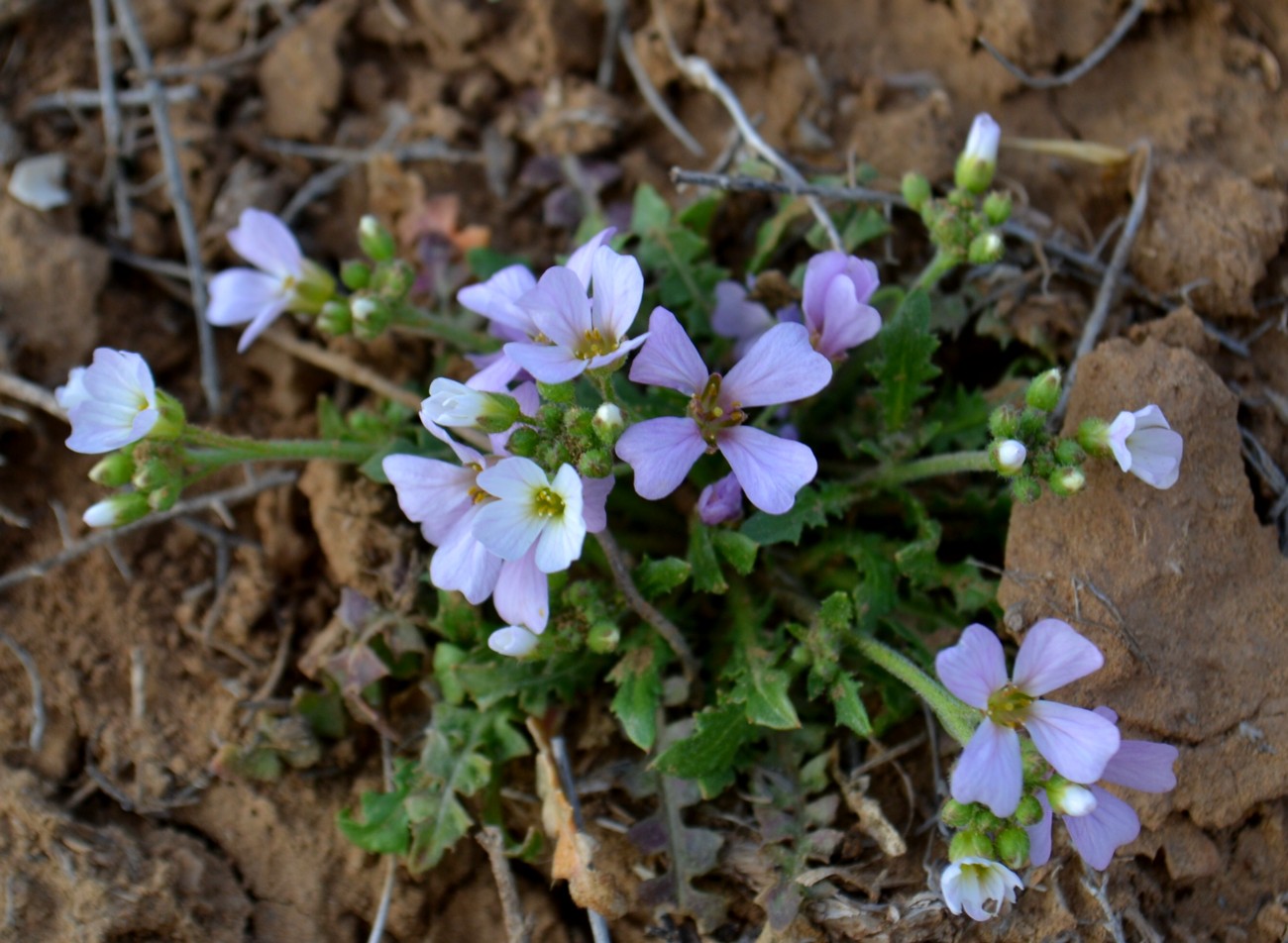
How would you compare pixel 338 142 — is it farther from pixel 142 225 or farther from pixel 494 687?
pixel 494 687

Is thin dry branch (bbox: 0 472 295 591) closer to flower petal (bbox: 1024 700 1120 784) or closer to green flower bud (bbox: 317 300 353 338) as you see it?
green flower bud (bbox: 317 300 353 338)

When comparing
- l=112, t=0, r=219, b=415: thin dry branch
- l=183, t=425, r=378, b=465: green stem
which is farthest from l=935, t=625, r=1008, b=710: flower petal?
l=112, t=0, r=219, b=415: thin dry branch

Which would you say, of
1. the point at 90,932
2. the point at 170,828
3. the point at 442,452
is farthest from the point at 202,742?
the point at 442,452

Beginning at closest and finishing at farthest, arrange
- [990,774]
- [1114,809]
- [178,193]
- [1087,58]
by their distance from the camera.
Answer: [990,774]
[1114,809]
[1087,58]
[178,193]

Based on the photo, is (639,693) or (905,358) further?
(905,358)

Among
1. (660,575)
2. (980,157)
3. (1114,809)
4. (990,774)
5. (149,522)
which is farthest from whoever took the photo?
(149,522)

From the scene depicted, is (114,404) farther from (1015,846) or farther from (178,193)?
(1015,846)

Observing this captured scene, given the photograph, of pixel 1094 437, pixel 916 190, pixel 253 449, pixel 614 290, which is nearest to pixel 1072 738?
pixel 1094 437
